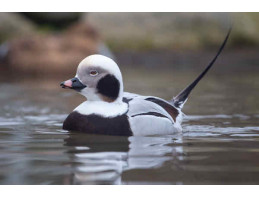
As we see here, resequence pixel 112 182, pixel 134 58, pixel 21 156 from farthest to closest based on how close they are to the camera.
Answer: pixel 134 58 < pixel 21 156 < pixel 112 182

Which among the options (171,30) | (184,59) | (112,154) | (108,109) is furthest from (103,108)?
(171,30)

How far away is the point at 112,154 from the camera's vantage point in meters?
4.48

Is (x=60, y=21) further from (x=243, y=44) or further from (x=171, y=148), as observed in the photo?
(x=171, y=148)

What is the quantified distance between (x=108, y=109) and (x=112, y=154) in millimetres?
1015

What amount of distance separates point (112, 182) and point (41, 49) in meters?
12.0

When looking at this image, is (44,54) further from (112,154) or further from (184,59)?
(112,154)

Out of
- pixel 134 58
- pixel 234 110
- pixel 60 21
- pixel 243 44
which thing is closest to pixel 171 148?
pixel 234 110

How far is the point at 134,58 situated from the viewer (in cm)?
1872

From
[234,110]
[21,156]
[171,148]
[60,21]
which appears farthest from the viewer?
[60,21]

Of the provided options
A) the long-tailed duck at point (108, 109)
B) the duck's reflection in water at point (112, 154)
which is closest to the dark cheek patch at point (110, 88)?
the long-tailed duck at point (108, 109)

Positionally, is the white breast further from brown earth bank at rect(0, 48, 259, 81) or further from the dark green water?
brown earth bank at rect(0, 48, 259, 81)

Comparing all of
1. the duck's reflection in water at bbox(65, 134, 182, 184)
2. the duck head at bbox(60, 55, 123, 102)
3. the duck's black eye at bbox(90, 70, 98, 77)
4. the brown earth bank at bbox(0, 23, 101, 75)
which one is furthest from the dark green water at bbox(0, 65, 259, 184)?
the brown earth bank at bbox(0, 23, 101, 75)

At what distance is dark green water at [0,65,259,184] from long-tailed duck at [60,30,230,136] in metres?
0.11

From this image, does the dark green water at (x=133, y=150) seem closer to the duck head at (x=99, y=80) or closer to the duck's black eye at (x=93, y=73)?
the duck head at (x=99, y=80)
